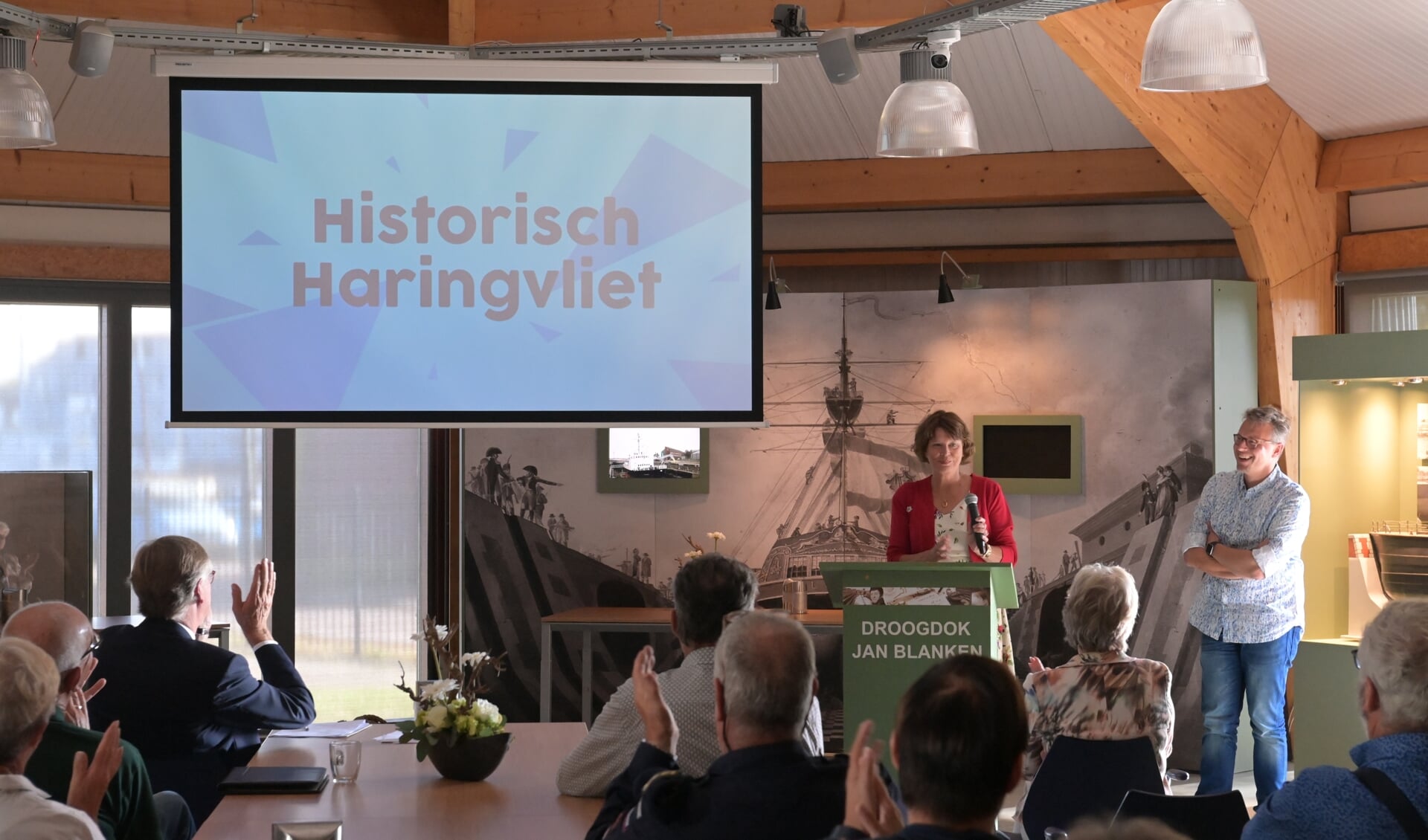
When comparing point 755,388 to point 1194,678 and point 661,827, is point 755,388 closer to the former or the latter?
point 661,827

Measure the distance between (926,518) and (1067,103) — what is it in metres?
3.08

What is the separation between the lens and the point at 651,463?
7.67 meters

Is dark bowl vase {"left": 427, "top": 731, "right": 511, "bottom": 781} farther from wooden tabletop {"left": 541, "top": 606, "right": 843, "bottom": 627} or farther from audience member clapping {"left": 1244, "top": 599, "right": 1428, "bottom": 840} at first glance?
wooden tabletop {"left": 541, "top": 606, "right": 843, "bottom": 627}

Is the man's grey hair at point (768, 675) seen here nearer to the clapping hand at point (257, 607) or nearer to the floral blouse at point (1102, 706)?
the floral blouse at point (1102, 706)

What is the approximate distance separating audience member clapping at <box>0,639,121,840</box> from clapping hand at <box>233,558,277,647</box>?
1.21 metres

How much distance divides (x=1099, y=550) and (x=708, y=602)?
4641mm

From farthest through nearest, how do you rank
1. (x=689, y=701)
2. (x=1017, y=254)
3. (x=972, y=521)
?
(x=1017, y=254) < (x=972, y=521) < (x=689, y=701)

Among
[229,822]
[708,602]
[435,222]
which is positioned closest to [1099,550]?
[435,222]

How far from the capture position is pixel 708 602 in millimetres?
3184

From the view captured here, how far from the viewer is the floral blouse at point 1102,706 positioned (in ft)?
11.6

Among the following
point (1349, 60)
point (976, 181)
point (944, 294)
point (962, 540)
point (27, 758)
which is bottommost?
point (27, 758)

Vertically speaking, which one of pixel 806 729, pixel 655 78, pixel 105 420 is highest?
pixel 655 78

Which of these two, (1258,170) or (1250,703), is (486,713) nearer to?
(1250,703)

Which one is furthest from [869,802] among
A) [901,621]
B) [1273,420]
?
[1273,420]
